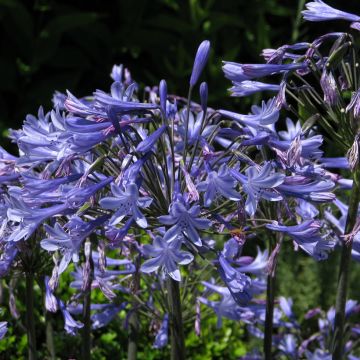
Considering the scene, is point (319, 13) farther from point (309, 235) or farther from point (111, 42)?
point (111, 42)

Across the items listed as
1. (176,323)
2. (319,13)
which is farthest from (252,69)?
(176,323)

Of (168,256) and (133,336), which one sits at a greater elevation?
(168,256)

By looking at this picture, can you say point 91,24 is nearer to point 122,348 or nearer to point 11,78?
point 11,78

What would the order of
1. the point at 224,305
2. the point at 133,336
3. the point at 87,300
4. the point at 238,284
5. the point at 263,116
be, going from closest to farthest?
the point at 238,284 < the point at 263,116 < the point at 87,300 < the point at 133,336 < the point at 224,305

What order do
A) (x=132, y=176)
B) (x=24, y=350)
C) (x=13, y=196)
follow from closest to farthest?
1. (x=132, y=176)
2. (x=13, y=196)
3. (x=24, y=350)

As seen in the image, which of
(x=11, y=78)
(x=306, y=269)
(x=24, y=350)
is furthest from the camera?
(x=11, y=78)

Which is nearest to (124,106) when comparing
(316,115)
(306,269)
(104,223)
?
(104,223)

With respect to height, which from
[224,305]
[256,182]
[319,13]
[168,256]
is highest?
[319,13]

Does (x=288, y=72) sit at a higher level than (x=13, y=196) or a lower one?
higher
